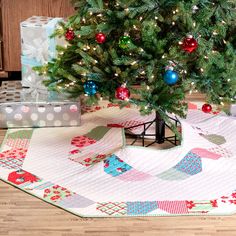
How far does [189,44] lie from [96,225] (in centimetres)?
93

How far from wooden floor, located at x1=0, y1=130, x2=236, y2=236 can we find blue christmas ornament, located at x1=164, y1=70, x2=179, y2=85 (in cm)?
66

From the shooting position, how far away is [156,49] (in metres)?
2.72

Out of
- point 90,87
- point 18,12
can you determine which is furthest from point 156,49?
point 18,12

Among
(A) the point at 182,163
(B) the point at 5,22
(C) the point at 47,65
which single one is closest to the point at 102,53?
(C) the point at 47,65

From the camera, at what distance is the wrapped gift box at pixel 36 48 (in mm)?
3373

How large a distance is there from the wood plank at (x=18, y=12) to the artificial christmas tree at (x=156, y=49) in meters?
1.10

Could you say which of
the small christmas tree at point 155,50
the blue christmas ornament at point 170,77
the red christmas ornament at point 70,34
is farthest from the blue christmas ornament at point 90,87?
the blue christmas ornament at point 170,77

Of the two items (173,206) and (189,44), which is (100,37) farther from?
(173,206)

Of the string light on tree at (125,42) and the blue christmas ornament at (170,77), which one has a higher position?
the string light on tree at (125,42)

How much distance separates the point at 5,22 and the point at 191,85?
1688mm

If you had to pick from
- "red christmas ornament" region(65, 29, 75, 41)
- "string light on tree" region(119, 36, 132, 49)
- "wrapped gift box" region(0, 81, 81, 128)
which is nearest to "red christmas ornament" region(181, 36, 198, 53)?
"string light on tree" region(119, 36, 132, 49)

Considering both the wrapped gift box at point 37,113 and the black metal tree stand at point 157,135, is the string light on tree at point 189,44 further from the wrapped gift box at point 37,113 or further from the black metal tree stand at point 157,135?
the wrapped gift box at point 37,113

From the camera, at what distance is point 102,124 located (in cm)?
342

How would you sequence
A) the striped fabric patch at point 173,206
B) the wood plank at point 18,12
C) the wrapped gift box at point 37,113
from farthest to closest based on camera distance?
1. the wood plank at point 18,12
2. the wrapped gift box at point 37,113
3. the striped fabric patch at point 173,206
